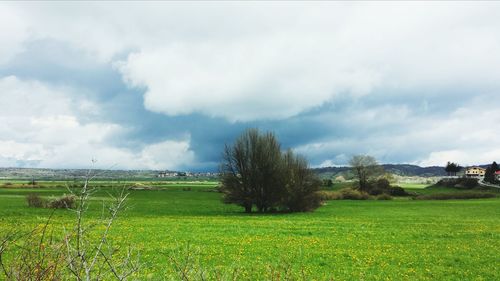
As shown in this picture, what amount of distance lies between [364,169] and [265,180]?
69116 millimetres

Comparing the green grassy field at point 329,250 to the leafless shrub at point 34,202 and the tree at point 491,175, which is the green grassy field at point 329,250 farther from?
the tree at point 491,175

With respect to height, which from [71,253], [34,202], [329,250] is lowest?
[34,202]

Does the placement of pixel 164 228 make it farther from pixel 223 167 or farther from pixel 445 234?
pixel 223 167

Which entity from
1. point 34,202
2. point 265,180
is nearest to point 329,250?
point 265,180

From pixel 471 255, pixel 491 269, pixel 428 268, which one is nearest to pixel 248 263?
pixel 428 268

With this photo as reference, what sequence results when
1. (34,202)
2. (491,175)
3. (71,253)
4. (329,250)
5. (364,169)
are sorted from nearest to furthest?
(71,253) < (329,250) < (34,202) < (364,169) < (491,175)

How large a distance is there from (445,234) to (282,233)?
10.9 metres

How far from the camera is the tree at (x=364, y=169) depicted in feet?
379

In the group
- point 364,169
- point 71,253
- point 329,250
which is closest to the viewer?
point 71,253

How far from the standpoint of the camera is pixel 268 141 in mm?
56250

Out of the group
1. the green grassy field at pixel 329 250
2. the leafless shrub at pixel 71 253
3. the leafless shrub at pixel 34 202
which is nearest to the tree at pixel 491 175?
the green grassy field at pixel 329 250

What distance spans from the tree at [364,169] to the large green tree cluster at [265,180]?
206ft

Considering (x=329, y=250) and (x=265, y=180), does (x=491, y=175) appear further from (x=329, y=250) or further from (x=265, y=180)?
(x=329, y=250)

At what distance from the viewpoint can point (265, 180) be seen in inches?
2147
